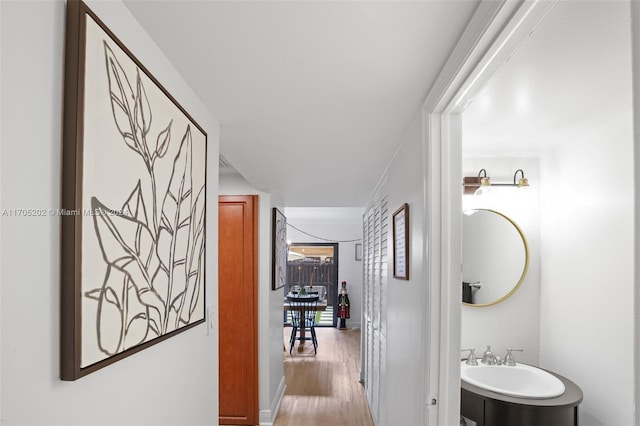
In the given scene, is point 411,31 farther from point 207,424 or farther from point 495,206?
point 495,206

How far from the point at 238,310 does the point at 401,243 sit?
225cm

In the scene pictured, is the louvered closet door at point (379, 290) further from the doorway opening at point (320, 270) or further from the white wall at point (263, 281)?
the doorway opening at point (320, 270)

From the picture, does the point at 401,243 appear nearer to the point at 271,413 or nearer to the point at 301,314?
the point at 271,413

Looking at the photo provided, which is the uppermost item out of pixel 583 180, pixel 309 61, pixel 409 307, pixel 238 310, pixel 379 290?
pixel 309 61

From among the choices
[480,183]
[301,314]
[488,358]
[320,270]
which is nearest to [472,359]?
[488,358]

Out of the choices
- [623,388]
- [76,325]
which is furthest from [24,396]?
[623,388]

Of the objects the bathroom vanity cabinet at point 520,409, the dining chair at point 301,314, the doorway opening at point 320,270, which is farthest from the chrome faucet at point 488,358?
the doorway opening at point 320,270

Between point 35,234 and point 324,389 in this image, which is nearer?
point 35,234

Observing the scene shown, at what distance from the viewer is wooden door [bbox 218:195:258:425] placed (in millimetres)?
4148

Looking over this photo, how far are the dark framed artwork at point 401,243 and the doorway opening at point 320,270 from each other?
24.7ft

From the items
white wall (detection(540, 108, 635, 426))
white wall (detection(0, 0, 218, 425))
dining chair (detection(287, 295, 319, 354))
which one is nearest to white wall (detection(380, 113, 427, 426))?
white wall (detection(540, 108, 635, 426))

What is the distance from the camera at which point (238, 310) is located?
4164 mm

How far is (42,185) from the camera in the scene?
80 cm

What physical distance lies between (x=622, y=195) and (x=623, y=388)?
918 mm
